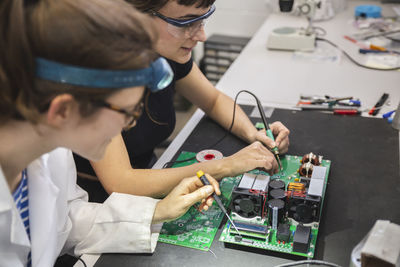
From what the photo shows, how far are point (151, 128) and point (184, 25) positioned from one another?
0.47 metres

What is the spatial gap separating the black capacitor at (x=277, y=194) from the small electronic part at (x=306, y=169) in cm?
19

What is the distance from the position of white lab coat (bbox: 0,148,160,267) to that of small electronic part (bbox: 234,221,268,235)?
241mm

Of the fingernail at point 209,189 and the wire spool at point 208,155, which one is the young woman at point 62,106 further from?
the wire spool at point 208,155

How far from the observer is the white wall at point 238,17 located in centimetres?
337

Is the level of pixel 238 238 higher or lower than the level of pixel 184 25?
lower

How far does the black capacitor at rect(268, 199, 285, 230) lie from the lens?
44.8 inches

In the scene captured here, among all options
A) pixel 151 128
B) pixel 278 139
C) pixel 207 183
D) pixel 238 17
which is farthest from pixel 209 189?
pixel 238 17

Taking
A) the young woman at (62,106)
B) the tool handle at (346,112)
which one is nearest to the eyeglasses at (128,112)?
the young woman at (62,106)

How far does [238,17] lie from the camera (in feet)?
11.4

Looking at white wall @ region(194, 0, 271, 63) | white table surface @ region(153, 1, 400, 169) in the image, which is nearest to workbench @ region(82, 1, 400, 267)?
white table surface @ region(153, 1, 400, 169)

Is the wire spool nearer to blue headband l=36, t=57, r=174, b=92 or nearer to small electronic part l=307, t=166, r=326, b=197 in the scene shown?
small electronic part l=307, t=166, r=326, b=197

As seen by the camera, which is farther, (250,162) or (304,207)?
(250,162)

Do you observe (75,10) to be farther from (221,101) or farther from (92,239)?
(221,101)

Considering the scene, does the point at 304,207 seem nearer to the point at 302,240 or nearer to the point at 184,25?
the point at 302,240
